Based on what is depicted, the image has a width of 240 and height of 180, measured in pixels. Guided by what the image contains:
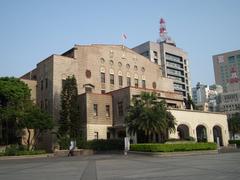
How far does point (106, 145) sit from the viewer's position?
40.6 m

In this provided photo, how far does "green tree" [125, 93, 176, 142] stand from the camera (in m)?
34.0

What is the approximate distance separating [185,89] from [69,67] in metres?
73.5

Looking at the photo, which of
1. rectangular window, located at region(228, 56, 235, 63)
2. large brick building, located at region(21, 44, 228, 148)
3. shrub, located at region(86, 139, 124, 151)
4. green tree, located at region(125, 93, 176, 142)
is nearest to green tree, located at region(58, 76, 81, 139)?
large brick building, located at region(21, 44, 228, 148)

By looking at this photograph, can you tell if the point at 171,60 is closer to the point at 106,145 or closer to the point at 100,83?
the point at 100,83

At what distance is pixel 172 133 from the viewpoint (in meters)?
41.5

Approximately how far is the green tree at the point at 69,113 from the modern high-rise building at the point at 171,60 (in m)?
65.2

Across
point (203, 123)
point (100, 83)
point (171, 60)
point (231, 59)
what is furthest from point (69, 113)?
point (231, 59)

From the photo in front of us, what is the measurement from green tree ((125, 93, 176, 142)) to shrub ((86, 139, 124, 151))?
5.29 meters

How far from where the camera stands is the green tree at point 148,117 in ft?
111

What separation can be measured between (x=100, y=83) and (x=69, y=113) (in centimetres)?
1116

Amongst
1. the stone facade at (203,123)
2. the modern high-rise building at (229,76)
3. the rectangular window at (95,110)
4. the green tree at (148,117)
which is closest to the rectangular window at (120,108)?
the rectangular window at (95,110)

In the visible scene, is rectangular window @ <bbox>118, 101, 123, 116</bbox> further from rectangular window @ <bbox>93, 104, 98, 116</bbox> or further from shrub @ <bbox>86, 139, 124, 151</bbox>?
shrub @ <bbox>86, 139, 124, 151</bbox>

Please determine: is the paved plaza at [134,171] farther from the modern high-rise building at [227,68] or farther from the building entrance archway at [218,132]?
the modern high-rise building at [227,68]

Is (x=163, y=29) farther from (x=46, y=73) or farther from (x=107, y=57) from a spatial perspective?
(x=46, y=73)
